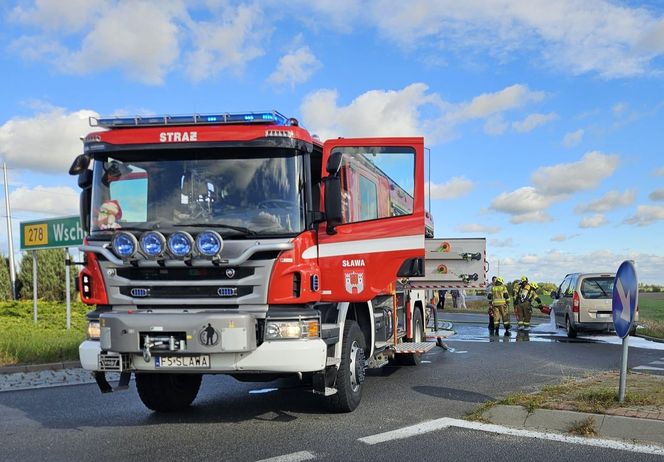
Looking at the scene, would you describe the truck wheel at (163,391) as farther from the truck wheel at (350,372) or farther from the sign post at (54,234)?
the sign post at (54,234)

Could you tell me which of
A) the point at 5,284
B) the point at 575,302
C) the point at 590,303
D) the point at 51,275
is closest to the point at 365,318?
the point at 575,302

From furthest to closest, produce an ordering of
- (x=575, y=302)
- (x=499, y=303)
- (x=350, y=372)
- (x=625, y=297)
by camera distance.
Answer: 1. (x=499, y=303)
2. (x=575, y=302)
3. (x=350, y=372)
4. (x=625, y=297)

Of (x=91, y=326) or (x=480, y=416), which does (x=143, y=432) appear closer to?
(x=91, y=326)

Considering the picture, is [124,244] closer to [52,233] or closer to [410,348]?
[410,348]

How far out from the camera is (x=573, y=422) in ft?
20.5

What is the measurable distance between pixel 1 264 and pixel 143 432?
31.1 meters

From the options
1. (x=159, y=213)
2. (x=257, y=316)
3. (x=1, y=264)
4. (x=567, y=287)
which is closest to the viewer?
(x=257, y=316)

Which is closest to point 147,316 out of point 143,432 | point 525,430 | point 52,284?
point 143,432

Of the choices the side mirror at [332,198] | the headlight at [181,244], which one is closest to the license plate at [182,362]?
the headlight at [181,244]

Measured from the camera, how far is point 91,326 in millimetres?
6641

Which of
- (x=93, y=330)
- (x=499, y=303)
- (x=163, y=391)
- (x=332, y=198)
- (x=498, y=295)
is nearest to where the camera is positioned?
(x=93, y=330)

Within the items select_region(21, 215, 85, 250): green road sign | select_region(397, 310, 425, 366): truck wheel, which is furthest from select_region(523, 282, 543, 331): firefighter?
select_region(21, 215, 85, 250): green road sign

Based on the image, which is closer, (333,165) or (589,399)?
(333,165)

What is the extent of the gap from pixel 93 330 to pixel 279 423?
2.08 meters
